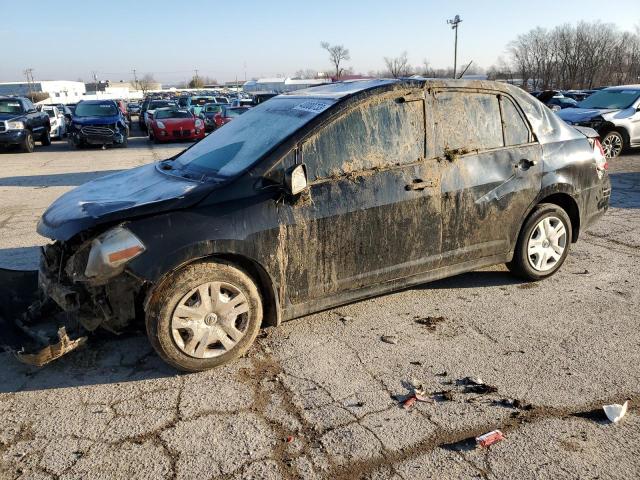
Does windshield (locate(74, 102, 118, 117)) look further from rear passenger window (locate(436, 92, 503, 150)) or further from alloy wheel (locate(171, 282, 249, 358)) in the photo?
alloy wheel (locate(171, 282, 249, 358))

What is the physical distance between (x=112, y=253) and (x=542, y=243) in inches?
144

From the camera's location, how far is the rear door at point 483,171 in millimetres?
4098

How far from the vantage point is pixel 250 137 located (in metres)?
4.02

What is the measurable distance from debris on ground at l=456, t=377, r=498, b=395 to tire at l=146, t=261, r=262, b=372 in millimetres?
1394

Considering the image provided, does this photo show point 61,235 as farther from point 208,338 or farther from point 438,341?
point 438,341

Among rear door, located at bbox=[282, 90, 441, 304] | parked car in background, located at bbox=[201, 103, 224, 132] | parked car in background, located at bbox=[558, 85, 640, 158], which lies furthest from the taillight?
parked car in background, located at bbox=[201, 103, 224, 132]

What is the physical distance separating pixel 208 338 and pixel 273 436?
2.77 feet

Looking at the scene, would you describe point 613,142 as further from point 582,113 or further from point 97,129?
point 97,129

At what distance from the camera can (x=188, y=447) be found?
2.70 meters

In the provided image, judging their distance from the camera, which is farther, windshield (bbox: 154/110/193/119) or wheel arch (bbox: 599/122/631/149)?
windshield (bbox: 154/110/193/119)

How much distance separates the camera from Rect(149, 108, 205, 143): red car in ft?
62.7

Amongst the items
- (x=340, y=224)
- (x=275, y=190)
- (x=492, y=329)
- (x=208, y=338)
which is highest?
(x=275, y=190)

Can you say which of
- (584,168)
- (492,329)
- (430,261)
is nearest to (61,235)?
(430,261)

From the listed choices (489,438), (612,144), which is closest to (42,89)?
(612,144)
